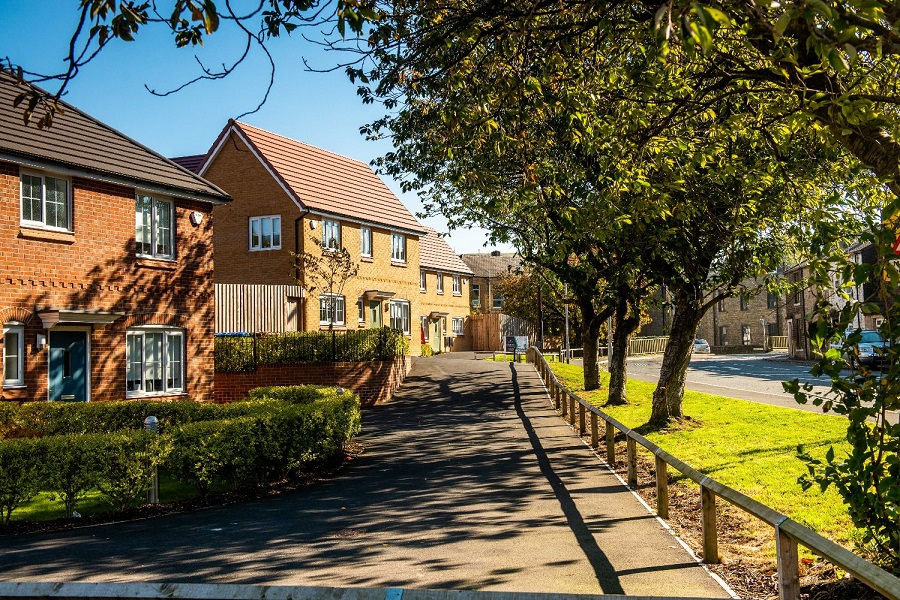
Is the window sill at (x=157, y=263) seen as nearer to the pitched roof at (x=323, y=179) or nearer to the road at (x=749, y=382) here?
the pitched roof at (x=323, y=179)

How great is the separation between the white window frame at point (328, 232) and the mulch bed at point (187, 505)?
67.3 ft

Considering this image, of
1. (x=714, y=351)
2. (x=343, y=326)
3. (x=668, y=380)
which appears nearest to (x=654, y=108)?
(x=668, y=380)

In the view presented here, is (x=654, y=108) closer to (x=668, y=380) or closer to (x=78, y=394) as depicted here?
(x=668, y=380)

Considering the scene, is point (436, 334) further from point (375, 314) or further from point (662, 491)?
point (662, 491)

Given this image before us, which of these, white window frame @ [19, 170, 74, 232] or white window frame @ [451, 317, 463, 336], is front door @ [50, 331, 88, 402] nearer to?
white window frame @ [19, 170, 74, 232]

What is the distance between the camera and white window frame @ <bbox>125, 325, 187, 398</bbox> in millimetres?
20375

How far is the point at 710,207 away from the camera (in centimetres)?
1673

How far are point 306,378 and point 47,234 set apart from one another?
32.8 ft

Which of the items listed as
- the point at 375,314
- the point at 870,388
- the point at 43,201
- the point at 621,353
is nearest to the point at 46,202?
the point at 43,201

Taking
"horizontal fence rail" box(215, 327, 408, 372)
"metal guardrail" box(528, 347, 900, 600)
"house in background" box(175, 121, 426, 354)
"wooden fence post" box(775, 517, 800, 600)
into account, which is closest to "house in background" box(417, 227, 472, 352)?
"house in background" box(175, 121, 426, 354)

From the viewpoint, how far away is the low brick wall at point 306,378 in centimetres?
2595

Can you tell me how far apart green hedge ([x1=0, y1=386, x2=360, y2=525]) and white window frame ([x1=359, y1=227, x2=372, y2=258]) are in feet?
68.2

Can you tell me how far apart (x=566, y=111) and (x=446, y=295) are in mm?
50046

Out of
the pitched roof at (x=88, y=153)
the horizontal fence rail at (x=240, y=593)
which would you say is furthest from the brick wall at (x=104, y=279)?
the horizontal fence rail at (x=240, y=593)
